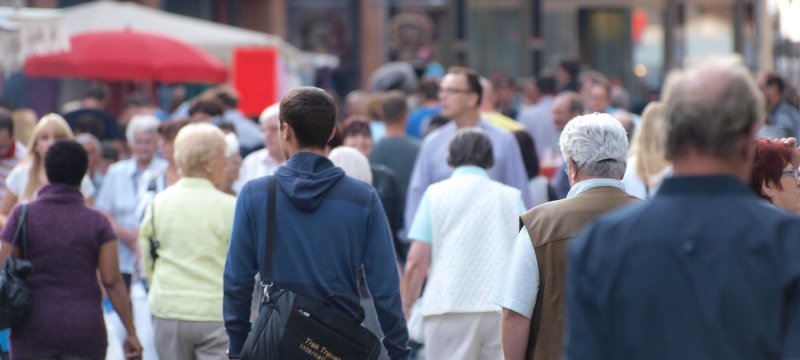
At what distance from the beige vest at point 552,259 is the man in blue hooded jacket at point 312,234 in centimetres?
65

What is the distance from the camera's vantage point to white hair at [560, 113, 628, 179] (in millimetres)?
5270

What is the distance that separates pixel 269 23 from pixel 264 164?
2539cm

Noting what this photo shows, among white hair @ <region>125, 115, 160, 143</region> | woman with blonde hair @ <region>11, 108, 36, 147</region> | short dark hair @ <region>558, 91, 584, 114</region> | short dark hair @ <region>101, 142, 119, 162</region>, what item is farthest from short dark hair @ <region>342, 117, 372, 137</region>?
woman with blonde hair @ <region>11, 108, 36, 147</region>

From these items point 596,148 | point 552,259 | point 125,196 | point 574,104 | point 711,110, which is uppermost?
point 711,110

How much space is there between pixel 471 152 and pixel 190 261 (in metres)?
1.67

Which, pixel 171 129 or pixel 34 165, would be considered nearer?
pixel 34 165

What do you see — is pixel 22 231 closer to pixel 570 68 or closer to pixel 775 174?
pixel 775 174

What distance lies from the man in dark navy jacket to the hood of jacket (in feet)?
7.47

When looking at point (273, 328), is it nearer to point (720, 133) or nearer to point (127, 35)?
point (720, 133)

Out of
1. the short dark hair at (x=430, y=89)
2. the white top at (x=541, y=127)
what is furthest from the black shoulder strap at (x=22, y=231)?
the white top at (x=541, y=127)

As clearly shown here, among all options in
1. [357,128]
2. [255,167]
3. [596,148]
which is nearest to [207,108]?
[357,128]

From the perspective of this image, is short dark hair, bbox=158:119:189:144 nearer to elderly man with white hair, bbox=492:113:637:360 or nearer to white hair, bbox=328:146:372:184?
white hair, bbox=328:146:372:184

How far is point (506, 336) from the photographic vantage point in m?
5.16

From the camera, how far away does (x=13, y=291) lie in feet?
22.6
